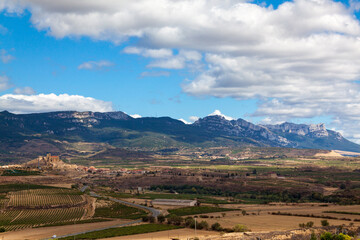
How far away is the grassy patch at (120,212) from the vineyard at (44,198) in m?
14.6

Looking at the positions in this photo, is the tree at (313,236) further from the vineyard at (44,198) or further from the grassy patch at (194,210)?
the vineyard at (44,198)

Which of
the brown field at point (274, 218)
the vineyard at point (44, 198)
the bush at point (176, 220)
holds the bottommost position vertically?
the brown field at point (274, 218)

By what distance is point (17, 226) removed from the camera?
125 metres

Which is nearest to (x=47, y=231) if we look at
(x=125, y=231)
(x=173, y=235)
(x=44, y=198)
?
(x=125, y=231)

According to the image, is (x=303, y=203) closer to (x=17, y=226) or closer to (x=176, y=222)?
(x=176, y=222)

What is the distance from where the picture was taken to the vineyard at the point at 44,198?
160 metres

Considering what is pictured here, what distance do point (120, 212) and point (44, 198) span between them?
1468 inches

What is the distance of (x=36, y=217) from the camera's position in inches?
5541

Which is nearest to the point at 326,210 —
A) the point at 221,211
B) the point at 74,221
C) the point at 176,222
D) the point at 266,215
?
the point at 266,215

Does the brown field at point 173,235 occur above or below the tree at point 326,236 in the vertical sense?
below

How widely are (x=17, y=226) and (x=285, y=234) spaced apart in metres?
75.2

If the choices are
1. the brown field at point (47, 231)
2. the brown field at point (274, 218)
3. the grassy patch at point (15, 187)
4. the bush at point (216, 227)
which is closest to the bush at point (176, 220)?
the brown field at point (274, 218)

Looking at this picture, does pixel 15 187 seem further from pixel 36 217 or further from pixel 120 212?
pixel 120 212

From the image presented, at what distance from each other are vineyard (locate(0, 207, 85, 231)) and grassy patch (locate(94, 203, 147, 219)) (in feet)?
21.7
